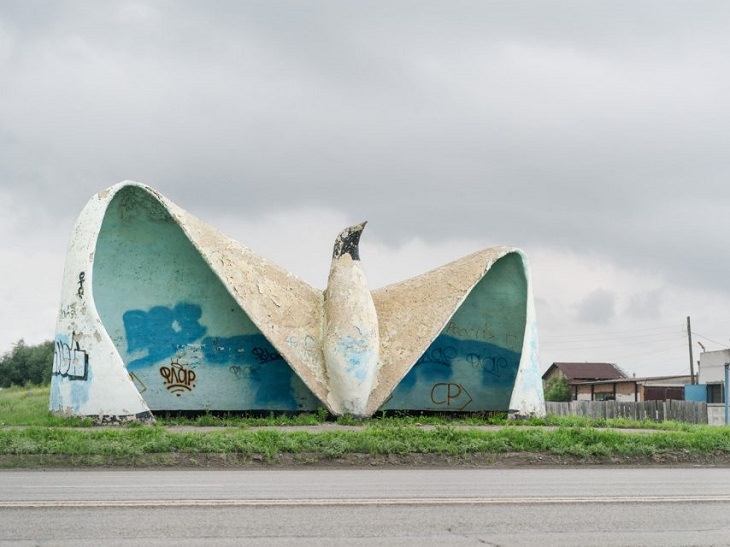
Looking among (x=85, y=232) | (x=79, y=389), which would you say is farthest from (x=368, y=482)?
(x=85, y=232)

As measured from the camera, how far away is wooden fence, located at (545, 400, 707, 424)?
34.2 m

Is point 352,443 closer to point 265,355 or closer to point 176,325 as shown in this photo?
point 265,355

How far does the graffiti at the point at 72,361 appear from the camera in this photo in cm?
2380

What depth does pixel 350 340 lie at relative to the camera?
25.7m

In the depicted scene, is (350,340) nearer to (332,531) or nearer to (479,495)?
(479,495)

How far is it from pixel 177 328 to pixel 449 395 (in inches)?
353

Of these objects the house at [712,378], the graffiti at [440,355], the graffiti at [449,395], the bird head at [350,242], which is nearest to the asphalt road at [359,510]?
the bird head at [350,242]

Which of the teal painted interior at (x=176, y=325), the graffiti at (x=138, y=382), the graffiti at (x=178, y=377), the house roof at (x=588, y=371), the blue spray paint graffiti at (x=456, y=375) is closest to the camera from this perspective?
the teal painted interior at (x=176, y=325)

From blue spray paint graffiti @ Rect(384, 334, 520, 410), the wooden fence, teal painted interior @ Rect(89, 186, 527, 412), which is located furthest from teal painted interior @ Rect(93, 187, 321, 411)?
the wooden fence

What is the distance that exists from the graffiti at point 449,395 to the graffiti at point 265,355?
5312mm

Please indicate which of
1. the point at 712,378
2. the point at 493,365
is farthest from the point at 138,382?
the point at 712,378

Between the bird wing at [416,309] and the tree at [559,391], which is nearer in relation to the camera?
the bird wing at [416,309]

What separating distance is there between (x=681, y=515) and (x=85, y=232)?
65.6 ft

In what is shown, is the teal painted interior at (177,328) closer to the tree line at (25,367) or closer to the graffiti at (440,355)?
the graffiti at (440,355)
